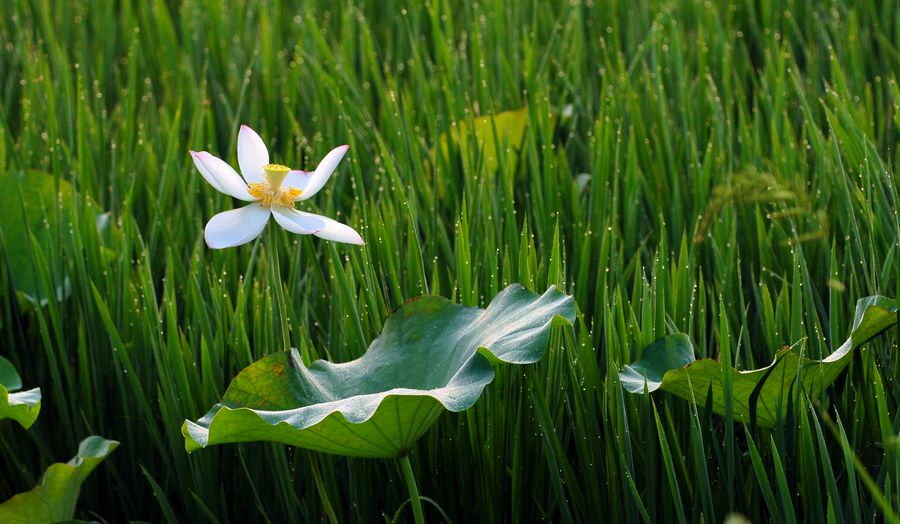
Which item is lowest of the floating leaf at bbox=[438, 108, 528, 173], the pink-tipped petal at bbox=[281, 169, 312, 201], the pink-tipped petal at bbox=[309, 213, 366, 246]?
the floating leaf at bbox=[438, 108, 528, 173]

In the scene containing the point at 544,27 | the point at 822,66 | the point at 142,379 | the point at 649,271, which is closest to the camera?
the point at 142,379

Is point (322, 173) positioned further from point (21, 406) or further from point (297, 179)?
point (21, 406)

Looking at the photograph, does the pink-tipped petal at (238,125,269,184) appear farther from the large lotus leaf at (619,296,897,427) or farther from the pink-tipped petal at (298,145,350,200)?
the large lotus leaf at (619,296,897,427)

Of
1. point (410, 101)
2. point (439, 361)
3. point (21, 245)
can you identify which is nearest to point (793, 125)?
point (410, 101)

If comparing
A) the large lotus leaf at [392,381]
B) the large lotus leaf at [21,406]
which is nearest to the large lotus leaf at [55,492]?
the large lotus leaf at [21,406]

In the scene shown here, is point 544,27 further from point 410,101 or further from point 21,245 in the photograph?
point 21,245

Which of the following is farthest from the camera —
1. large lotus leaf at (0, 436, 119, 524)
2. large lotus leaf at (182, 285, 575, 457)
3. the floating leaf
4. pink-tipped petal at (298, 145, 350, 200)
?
the floating leaf

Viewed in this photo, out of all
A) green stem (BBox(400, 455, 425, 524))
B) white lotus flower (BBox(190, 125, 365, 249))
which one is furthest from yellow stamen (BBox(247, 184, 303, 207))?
green stem (BBox(400, 455, 425, 524))
